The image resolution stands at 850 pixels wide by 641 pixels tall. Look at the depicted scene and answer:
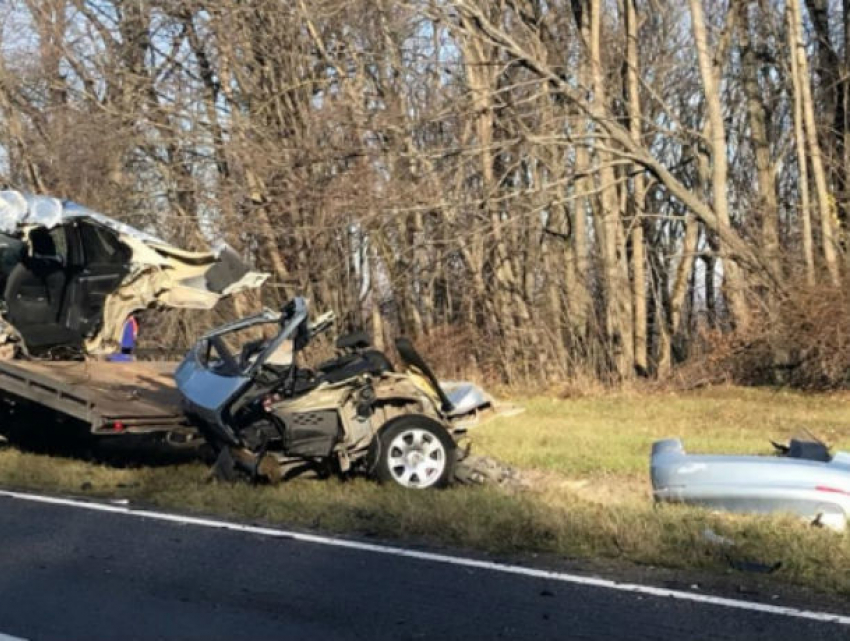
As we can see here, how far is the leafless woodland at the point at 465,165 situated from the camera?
61.1ft

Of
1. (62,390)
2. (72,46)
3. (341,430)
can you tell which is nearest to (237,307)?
(72,46)

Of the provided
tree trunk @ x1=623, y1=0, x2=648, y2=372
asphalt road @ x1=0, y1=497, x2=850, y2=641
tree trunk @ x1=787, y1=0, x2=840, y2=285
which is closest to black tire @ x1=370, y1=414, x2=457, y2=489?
asphalt road @ x1=0, y1=497, x2=850, y2=641

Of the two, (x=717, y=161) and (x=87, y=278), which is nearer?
(x=87, y=278)

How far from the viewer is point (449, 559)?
21.9 ft

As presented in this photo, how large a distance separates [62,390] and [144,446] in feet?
7.91

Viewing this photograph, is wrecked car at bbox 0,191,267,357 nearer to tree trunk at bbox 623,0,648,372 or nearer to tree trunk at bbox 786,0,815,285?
tree trunk at bbox 786,0,815,285

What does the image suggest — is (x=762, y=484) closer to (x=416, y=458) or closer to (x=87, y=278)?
(x=416, y=458)

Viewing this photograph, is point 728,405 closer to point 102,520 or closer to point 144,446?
point 144,446

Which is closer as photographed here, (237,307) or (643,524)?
(643,524)

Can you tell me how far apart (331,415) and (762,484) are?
3.44m

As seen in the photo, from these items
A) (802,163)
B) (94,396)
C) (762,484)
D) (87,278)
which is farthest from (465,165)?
(762,484)

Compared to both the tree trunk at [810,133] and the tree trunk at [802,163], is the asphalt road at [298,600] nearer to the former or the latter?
the tree trunk at [802,163]

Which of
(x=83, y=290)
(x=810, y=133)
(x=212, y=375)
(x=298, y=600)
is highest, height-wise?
(x=810, y=133)

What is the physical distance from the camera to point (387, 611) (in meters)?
5.58
